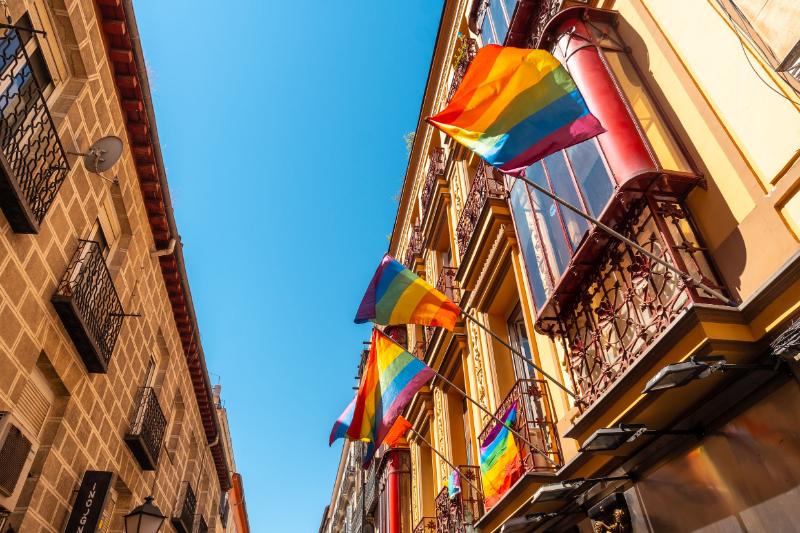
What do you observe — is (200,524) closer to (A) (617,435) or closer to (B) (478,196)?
(B) (478,196)

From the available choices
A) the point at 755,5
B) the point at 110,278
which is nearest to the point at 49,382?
the point at 110,278

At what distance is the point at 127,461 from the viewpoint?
9148 mm

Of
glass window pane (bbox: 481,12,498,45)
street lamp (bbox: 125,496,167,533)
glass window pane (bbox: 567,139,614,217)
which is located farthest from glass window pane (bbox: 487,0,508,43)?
street lamp (bbox: 125,496,167,533)

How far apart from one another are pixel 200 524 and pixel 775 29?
17366mm

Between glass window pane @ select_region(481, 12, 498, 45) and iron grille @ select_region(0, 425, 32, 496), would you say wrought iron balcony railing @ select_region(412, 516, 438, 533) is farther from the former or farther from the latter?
glass window pane @ select_region(481, 12, 498, 45)

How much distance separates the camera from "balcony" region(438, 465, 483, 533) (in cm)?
855

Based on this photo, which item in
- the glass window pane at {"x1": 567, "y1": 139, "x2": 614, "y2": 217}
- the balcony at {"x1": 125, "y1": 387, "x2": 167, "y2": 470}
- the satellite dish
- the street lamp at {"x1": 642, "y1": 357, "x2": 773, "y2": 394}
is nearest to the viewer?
the street lamp at {"x1": 642, "y1": 357, "x2": 773, "y2": 394}

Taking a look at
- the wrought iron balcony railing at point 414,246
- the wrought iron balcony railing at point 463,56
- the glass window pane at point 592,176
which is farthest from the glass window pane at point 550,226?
the wrought iron balcony railing at point 414,246

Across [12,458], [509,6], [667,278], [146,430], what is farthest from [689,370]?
[146,430]

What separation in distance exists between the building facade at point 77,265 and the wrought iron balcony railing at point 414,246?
6935 mm

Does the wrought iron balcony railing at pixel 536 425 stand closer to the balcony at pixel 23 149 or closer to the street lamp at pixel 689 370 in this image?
the street lamp at pixel 689 370

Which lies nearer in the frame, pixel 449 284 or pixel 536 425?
pixel 536 425

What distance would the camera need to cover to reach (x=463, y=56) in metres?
11.3

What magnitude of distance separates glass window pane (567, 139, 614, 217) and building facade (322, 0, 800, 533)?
0.07ft
